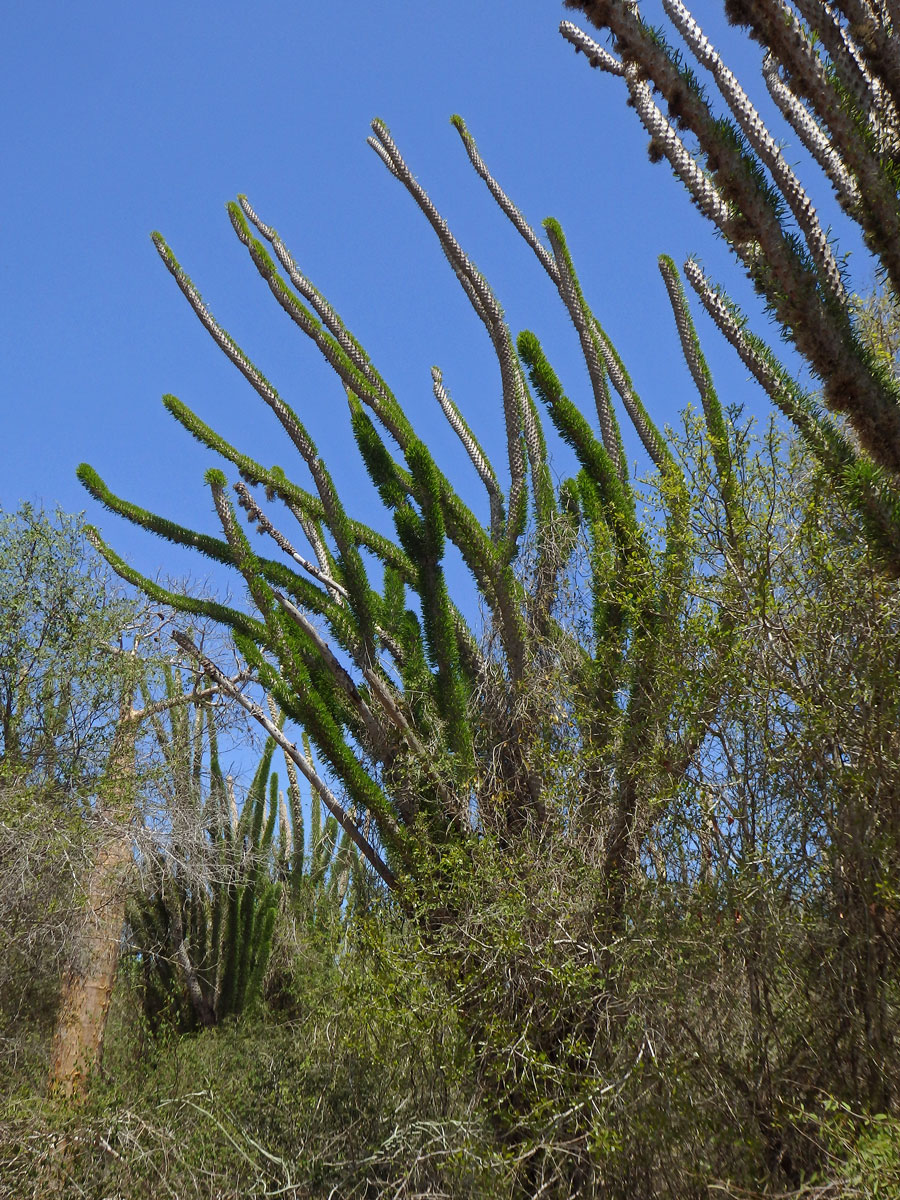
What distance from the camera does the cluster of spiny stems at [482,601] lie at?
6375 mm

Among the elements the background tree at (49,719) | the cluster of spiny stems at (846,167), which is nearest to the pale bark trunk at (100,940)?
the background tree at (49,719)

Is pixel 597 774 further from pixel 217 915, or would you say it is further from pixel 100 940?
pixel 217 915

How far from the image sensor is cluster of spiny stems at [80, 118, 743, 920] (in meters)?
6.38

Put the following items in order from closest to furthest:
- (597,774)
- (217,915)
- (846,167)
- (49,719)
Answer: (846,167) < (597,774) < (49,719) < (217,915)

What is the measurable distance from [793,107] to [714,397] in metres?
2.23

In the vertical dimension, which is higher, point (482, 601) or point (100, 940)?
point (482, 601)

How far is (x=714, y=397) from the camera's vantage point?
23.5ft

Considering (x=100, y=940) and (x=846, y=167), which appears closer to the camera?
(x=846, y=167)

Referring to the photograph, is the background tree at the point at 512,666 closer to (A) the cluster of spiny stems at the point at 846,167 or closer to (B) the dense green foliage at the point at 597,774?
(B) the dense green foliage at the point at 597,774

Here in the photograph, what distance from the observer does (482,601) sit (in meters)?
7.66

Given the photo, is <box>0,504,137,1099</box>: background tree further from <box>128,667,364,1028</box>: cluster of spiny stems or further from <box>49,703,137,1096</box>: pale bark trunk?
<box>128,667,364,1028</box>: cluster of spiny stems

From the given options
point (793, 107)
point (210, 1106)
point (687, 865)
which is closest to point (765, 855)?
point (687, 865)

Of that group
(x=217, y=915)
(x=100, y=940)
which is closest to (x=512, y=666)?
(x=100, y=940)

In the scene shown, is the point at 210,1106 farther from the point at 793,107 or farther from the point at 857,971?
the point at 793,107
